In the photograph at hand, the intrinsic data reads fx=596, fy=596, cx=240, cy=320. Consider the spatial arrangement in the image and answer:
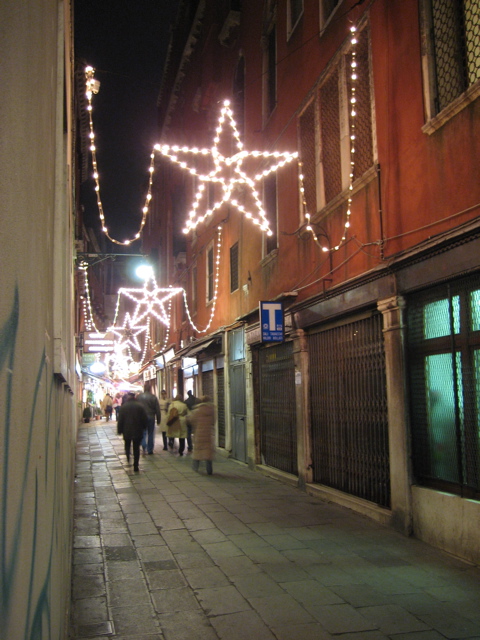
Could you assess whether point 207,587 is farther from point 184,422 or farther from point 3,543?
point 184,422

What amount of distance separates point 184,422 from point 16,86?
15452 millimetres

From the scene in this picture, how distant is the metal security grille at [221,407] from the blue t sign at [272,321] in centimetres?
632

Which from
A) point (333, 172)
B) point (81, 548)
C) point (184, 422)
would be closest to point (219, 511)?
point (81, 548)

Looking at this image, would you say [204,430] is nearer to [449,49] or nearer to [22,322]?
[449,49]

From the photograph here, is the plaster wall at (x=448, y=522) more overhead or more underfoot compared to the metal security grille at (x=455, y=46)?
more underfoot

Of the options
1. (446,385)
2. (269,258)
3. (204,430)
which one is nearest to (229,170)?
(269,258)

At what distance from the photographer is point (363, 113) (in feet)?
29.9

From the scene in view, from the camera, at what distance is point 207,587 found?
5.67m

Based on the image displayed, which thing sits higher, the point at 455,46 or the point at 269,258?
the point at 455,46

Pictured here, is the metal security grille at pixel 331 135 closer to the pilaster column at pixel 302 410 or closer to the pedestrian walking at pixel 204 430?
the pilaster column at pixel 302 410

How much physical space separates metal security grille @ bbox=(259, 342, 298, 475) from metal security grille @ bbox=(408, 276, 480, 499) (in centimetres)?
446

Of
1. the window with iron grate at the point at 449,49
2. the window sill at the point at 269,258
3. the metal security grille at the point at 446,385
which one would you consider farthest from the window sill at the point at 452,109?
the window sill at the point at 269,258

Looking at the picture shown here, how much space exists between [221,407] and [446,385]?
1157 centimetres

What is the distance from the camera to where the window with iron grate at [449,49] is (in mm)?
6664
